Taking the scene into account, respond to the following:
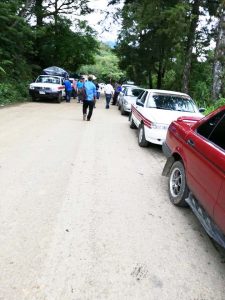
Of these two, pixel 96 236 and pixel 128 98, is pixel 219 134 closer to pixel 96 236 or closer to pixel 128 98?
pixel 96 236

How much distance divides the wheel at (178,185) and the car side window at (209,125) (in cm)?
75

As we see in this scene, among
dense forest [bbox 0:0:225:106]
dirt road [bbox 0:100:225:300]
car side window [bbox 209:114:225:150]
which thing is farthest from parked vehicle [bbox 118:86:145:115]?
car side window [bbox 209:114:225:150]

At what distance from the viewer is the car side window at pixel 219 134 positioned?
4087 mm

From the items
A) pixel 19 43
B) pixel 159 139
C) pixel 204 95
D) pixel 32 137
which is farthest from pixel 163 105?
pixel 19 43

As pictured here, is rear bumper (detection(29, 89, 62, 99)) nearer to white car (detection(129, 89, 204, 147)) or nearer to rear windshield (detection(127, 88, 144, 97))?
rear windshield (detection(127, 88, 144, 97))

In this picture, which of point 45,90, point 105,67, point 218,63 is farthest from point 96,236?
point 105,67

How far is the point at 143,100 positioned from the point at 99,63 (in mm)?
68335

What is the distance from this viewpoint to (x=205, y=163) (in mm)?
4105

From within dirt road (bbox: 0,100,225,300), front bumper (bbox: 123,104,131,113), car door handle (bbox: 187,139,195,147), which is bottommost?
front bumper (bbox: 123,104,131,113)

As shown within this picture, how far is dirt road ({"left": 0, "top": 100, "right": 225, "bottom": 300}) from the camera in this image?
10.6 ft

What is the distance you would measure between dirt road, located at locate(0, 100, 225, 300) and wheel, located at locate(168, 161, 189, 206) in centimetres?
16

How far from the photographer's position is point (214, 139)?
4.28 m

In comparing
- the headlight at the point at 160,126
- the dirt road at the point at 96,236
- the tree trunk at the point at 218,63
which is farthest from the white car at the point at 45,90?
the dirt road at the point at 96,236

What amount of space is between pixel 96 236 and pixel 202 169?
157 centimetres
